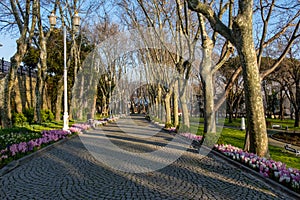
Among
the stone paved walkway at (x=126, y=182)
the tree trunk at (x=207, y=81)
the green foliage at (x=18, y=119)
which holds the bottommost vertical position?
the stone paved walkway at (x=126, y=182)

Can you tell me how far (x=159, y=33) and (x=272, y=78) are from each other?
18653 millimetres

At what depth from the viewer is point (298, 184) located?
5184mm

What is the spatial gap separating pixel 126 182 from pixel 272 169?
3238 millimetres

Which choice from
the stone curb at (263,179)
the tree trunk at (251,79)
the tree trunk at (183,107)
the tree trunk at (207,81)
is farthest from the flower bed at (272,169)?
the tree trunk at (183,107)

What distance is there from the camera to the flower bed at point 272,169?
5433 mm

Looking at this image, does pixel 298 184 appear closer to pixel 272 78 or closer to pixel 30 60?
pixel 272 78

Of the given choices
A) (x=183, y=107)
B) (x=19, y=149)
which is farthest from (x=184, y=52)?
(x=19, y=149)

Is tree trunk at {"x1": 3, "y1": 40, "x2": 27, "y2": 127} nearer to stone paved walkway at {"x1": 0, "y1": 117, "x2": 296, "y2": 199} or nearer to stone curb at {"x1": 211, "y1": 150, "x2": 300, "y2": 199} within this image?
stone paved walkway at {"x1": 0, "y1": 117, "x2": 296, "y2": 199}

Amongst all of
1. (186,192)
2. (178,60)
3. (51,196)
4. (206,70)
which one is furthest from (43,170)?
(178,60)

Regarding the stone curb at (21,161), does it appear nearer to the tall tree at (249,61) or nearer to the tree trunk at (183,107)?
the tall tree at (249,61)

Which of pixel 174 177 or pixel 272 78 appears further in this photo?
pixel 272 78

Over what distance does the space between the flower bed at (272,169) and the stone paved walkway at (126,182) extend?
0.28 m

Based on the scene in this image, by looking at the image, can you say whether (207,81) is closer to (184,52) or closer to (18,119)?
(184,52)

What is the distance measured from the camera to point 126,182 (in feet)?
20.1
